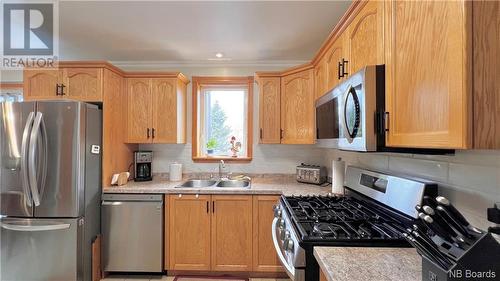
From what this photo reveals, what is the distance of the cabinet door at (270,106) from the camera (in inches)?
116

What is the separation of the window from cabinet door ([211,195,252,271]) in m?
0.83

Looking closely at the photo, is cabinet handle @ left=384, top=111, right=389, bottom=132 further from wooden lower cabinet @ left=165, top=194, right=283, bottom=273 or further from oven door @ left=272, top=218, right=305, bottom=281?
wooden lower cabinet @ left=165, top=194, right=283, bottom=273

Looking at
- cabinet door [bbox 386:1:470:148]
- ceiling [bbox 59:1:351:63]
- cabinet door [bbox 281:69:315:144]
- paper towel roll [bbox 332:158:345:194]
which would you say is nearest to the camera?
cabinet door [bbox 386:1:470:148]

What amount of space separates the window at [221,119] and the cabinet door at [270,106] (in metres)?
0.34

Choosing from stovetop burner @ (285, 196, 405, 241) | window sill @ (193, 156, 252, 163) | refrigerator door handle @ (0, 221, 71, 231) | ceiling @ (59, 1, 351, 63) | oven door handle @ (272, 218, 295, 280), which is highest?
ceiling @ (59, 1, 351, 63)

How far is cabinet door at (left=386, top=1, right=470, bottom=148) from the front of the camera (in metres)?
0.73

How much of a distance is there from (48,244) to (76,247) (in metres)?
0.24

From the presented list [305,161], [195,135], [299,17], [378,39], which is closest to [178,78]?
[195,135]

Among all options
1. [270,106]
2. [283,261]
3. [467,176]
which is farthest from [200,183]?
[467,176]

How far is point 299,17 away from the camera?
2150mm

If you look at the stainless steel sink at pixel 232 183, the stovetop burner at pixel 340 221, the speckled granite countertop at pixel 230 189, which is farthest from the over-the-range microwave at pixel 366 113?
the stainless steel sink at pixel 232 183

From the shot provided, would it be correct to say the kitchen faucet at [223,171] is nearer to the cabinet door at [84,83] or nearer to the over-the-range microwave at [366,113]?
the cabinet door at [84,83]

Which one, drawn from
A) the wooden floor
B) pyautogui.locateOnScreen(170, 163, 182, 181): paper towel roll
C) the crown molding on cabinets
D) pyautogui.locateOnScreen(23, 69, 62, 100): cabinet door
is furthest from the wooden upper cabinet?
the wooden floor

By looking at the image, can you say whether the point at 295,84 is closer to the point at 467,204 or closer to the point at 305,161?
the point at 305,161
